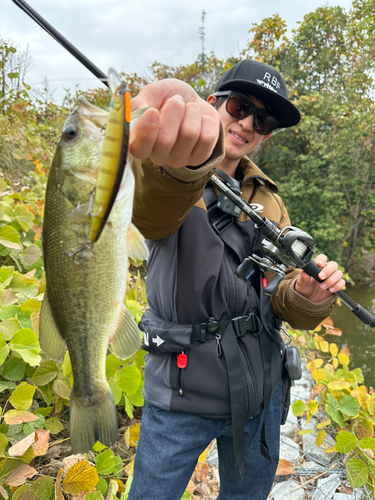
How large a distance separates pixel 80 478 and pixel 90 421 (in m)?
1.02

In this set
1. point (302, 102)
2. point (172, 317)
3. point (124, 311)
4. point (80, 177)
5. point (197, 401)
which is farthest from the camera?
point (302, 102)

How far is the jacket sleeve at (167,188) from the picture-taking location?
3.33ft

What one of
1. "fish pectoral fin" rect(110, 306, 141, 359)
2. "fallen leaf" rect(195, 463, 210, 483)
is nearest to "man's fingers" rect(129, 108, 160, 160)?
"fish pectoral fin" rect(110, 306, 141, 359)

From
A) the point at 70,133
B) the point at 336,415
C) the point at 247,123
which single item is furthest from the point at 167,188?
the point at 336,415

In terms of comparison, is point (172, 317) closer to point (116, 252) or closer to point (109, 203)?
point (116, 252)

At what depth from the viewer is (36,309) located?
1.96 meters

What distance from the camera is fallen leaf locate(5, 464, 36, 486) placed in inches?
61.0

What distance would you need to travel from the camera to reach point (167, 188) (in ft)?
3.48

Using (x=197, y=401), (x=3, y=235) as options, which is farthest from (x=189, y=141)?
(x=3, y=235)

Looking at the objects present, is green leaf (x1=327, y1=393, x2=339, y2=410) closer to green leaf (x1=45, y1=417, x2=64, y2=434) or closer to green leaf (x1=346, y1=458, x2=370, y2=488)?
green leaf (x1=346, y1=458, x2=370, y2=488)

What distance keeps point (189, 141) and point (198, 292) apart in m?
0.87

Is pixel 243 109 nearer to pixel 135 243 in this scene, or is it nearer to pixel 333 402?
pixel 135 243

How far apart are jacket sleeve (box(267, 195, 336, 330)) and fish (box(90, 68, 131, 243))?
1.37 metres

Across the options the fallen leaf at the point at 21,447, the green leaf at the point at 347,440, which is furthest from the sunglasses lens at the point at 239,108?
the green leaf at the point at 347,440
